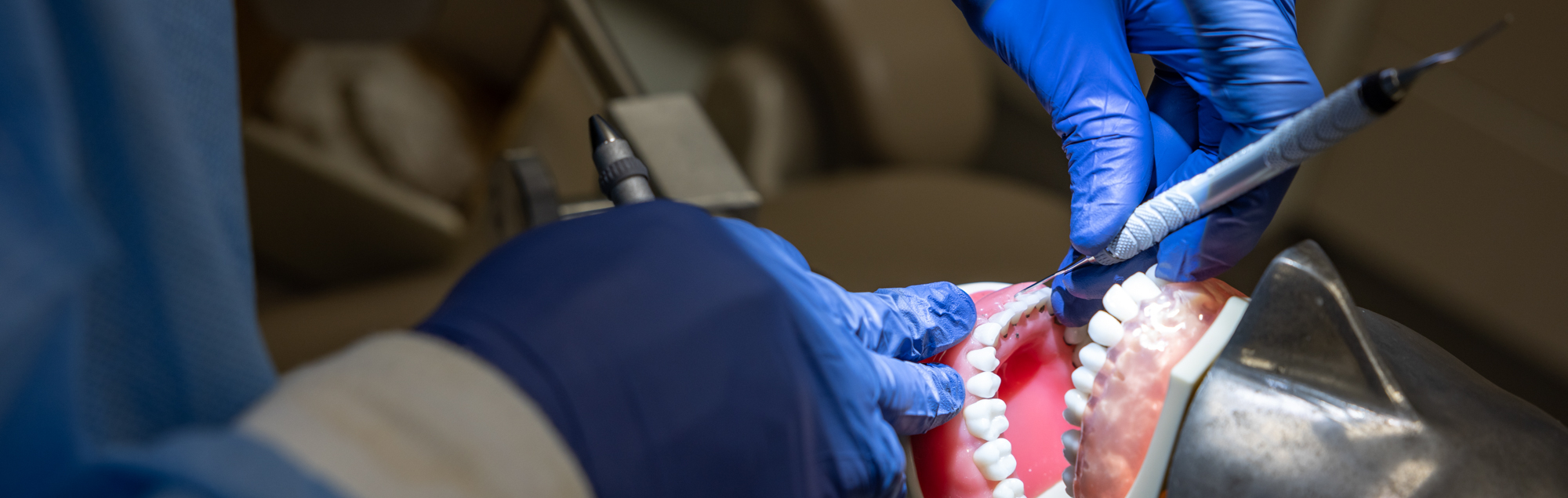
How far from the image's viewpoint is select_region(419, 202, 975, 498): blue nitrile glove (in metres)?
0.47

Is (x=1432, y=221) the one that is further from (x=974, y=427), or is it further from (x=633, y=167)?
(x=633, y=167)

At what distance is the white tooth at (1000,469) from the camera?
702 millimetres

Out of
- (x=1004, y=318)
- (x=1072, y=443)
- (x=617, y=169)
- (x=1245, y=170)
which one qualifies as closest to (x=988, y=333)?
(x=1004, y=318)

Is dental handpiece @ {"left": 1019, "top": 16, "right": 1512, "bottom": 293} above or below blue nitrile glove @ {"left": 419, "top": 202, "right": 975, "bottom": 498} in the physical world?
above

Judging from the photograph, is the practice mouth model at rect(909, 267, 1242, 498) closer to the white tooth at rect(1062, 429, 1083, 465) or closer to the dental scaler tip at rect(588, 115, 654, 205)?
the white tooth at rect(1062, 429, 1083, 465)

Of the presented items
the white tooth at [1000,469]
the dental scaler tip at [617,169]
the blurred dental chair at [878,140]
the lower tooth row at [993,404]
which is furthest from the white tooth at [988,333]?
the blurred dental chair at [878,140]

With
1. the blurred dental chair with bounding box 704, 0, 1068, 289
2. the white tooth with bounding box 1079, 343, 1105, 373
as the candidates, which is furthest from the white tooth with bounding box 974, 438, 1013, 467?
the blurred dental chair with bounding box 704, 0, 1068, 289

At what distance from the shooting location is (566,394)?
0.46 meters

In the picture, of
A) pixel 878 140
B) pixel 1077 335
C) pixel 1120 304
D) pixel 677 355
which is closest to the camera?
pixel 677 355

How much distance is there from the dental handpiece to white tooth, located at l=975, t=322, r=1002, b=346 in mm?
69

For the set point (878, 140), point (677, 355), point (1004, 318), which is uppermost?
point (677, 355)

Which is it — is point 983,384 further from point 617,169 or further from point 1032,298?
point 617,169

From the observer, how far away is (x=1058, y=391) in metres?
0.75

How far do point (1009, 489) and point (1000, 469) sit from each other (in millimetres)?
19
